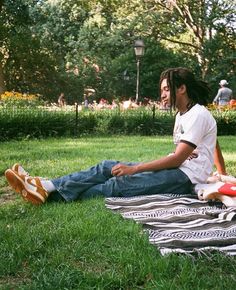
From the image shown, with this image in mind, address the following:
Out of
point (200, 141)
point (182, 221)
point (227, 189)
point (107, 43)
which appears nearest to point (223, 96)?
point (200, 141)

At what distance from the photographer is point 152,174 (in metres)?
4.09

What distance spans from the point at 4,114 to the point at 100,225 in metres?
8.38

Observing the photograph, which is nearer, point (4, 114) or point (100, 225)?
point (100, 225)

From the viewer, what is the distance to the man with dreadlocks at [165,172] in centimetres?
398

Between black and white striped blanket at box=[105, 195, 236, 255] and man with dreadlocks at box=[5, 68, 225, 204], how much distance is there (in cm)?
14

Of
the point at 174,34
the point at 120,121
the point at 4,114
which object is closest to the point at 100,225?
the point at 4,114

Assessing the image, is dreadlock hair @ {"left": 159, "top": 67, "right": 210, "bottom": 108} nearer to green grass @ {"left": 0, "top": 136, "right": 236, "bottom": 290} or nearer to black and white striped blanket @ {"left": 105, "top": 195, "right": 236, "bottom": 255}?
black and white striped blanket @ {"left": 105, "top": 195, "right": 236, "bottom": 255}

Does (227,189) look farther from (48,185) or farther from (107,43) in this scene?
(107,43)

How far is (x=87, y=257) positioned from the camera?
8.52ft

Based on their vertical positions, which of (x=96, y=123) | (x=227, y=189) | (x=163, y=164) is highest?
(x=163, y=164)

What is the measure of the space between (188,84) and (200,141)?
507 mm

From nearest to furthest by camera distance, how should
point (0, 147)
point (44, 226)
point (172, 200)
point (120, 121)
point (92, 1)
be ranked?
point (44, 226) → point (172, 200) → point (0, 147) → point (120, 121) → point (92, 1)

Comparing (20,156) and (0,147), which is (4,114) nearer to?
(0,147)

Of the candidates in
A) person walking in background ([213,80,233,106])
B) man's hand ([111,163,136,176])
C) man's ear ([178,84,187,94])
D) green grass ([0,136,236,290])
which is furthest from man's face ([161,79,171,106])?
person walking in background ([213,80,233,106])
